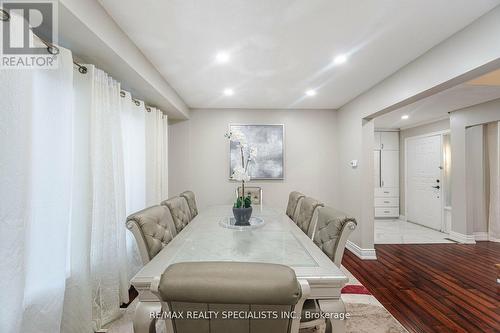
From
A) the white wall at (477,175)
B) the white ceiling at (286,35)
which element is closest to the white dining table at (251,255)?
the white ceiling at (286,35)

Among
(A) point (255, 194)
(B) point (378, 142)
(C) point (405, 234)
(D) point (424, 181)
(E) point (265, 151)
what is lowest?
(C) point (405, 234)

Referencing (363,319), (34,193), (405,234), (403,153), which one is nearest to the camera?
(34,193)

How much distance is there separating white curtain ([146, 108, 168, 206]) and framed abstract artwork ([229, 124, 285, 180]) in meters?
1.17

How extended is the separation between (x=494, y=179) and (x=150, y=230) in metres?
5.66

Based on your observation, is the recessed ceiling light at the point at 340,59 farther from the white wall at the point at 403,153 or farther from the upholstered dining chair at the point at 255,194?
the white wall at the point at 403,153

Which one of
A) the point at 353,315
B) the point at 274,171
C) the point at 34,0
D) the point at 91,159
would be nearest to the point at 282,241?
the point at 353,315

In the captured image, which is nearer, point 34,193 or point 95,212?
point 34,193

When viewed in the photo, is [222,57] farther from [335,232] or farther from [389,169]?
[389,169]

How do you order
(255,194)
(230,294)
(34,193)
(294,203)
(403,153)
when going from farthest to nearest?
(403,153) < (255,194) < (294,203) < (34,193) < (230,294)

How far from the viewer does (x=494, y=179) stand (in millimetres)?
3885

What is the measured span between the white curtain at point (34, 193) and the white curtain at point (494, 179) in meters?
6.19

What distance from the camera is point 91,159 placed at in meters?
1.78

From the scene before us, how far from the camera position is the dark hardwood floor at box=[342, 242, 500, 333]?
192 cm

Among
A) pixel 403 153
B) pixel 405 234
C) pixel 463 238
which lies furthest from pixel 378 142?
pixel 463 238
